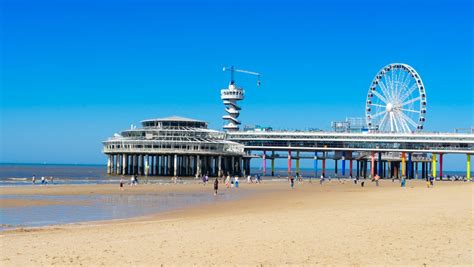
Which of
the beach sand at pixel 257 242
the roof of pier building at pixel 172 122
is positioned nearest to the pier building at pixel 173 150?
the roof of pier building at pixel 172 122

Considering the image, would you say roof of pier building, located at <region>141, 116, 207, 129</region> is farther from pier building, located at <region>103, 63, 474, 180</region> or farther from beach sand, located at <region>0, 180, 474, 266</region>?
beach sand, located at <region>0, 180, 474, 266</region>

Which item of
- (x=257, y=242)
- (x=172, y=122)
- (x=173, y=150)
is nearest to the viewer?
(x=257, y=242)

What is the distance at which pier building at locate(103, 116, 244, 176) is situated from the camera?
3740 inches

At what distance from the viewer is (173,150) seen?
309 ft

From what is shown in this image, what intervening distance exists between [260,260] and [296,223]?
7.53 meters

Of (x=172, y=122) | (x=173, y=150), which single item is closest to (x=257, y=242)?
(x=173, y=150)

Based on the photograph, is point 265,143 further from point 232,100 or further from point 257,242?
point 257,242

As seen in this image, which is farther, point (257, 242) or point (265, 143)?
point (265, 143)

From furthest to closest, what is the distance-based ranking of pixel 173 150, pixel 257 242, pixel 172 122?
pixel 172 122
pixel 173 150
pixel 257 242

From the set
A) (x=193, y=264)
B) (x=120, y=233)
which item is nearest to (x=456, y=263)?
(x=193, y=264)

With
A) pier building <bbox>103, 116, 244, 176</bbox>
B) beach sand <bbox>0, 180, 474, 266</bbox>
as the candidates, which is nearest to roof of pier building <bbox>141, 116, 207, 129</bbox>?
pier building <bbox>103, 116, 244, 176</bbox>

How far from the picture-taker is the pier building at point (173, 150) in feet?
312

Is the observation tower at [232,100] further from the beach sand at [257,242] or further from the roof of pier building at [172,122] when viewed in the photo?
the beach sand at [257,242]

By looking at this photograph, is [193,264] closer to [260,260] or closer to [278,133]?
[260,260]
